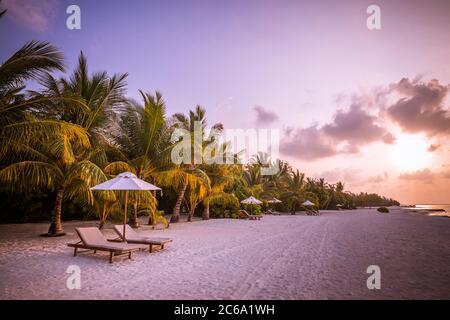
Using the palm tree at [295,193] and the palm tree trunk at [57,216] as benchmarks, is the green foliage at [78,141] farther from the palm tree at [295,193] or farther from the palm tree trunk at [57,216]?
the palm tree at [295,193]

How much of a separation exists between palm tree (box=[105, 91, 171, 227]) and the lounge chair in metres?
5.70

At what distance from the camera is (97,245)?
21.8ft

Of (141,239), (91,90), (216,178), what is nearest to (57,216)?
→ (141,239)

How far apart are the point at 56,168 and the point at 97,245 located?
455cm

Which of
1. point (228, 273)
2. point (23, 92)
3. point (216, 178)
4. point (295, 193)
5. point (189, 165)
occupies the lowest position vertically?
point (228, 273)

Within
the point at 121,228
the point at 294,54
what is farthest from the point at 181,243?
the point at 294,54

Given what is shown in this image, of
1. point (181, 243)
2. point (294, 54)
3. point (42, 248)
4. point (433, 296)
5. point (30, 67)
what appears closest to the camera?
point (433, 296)

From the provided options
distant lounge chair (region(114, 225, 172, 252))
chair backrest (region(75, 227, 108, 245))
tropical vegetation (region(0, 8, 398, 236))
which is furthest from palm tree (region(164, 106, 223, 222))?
chair backrest (region(75, 227, 108, 245))
